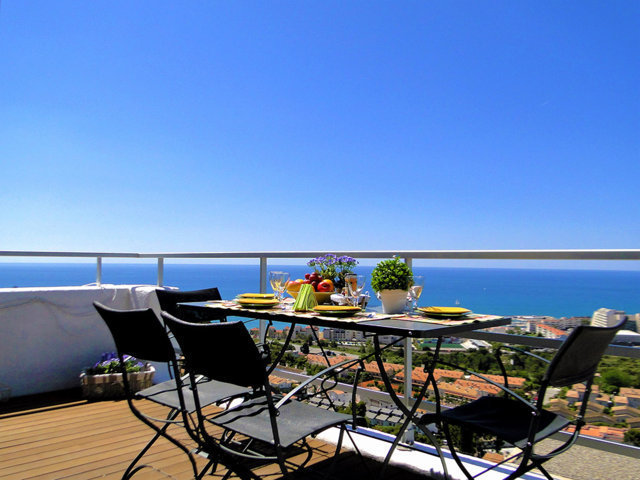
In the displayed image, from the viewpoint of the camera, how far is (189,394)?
2.35 m

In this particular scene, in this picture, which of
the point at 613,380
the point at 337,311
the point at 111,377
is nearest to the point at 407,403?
the point at 337,311

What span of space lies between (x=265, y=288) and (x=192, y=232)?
39.8 m

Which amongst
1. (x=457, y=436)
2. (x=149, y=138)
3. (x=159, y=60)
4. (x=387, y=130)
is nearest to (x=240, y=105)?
(x=149, y=138)

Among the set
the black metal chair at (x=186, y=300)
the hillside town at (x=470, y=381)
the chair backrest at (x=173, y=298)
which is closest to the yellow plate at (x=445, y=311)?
the hillside town at (x=470, y=381)

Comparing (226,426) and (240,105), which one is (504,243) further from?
(226,426)

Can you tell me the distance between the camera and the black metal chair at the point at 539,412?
1503 mm

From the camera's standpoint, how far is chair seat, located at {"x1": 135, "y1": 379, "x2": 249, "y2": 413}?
2180 mm

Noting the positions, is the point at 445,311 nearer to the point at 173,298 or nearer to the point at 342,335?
the point at 342,335

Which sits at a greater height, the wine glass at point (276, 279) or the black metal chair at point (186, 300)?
the wine glass at point (276, 279)

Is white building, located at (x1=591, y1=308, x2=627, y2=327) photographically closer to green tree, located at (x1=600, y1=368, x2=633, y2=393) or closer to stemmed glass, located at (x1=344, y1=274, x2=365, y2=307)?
green tree, located at (x1=600, y1=368, x2=633, y2=393)

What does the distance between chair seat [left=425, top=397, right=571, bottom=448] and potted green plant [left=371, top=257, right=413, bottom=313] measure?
521 mm

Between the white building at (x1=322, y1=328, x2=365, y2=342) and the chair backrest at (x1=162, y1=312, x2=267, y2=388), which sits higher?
the chair backrest at (x1=162, y1=312, x2=267, y2=388)

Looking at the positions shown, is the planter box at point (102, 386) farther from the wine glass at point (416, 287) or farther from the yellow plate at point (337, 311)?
the wine glass at point (416, 287)

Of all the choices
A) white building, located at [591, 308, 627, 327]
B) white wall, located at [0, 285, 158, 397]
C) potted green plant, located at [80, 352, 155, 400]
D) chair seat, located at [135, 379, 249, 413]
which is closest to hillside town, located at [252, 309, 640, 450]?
white building, located at [591, 308, 627, 327]
